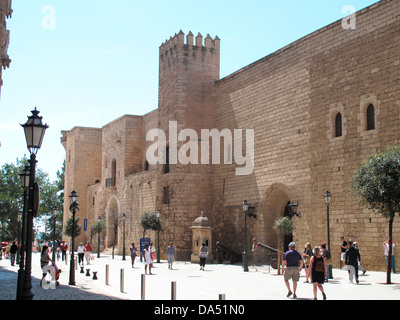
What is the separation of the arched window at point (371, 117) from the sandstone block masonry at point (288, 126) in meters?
0.06

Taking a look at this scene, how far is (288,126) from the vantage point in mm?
23516

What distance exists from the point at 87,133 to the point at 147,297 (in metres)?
36.9

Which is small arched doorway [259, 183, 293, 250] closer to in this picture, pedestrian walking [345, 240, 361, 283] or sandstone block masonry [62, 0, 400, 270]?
sandstone block masonry [62, 0, 400, 270]

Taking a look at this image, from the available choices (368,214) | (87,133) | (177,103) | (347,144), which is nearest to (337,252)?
(368,214)

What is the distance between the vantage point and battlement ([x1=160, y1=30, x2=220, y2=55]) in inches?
1158

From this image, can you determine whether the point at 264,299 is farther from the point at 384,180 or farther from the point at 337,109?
the point at 337,109

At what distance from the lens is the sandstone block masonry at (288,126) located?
1912cm

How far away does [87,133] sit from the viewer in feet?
156

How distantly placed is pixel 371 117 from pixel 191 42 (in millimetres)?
13023

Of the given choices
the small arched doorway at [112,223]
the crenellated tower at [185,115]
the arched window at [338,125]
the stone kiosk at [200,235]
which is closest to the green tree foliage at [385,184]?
the arched window at [338,125]

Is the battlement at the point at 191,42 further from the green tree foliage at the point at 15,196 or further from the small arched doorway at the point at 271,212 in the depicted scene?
the green tree foliage at the point at 15,196

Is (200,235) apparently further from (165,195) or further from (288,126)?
(288,126)

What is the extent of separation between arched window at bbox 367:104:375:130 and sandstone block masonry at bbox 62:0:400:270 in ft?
0.21

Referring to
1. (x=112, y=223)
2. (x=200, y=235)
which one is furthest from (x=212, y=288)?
(x=112, y=223)
